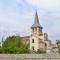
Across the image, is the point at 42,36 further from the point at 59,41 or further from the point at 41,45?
the point at 59,41

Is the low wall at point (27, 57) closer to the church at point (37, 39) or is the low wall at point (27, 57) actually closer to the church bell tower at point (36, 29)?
the church at point (37, 39)

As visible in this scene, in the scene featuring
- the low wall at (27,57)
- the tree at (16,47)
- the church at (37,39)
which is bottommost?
the low wall at (27,57)

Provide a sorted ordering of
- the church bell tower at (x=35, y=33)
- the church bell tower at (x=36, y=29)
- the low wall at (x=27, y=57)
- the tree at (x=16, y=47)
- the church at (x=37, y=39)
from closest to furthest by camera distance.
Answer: the low wall at (x=27, y=57) < the tree at (x=16, y=47) < the church at (x=37, y=39) < the church bell tower at (x=35, y=33) < the church bell tower at (x=36, y=29)

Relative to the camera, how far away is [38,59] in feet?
94.8

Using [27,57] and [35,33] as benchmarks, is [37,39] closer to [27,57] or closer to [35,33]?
[35,33]

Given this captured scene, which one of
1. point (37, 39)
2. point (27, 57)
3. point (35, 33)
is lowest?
point (27, 57)

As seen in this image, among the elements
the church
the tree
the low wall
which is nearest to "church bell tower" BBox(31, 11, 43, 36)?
the church

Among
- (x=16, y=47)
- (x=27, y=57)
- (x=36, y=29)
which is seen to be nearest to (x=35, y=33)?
(x=36, y=29)

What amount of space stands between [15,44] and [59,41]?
21.5 metres

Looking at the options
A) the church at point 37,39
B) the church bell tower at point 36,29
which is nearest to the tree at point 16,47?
the church at point 37,39

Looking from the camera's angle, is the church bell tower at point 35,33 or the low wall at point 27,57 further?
the church bell tower at point 35,33

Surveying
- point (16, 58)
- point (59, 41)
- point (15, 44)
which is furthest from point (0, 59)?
point (59, 41)

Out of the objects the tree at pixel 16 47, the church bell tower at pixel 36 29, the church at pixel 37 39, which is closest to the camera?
the tree at pixel 16 47

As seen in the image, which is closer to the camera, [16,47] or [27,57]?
[27,57]
